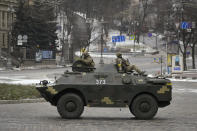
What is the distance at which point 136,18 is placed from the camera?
12188 centimetres

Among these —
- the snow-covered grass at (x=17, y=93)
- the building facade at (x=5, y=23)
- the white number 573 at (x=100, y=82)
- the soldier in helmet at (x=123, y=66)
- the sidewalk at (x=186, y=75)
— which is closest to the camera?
the white number 573 at (x=100, y=82)

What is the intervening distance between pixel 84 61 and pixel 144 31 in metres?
105

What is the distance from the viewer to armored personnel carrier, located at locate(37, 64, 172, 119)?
14883mm

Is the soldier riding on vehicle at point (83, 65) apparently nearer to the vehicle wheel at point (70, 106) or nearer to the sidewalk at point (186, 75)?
the vehicle wheel at point (70, 106)

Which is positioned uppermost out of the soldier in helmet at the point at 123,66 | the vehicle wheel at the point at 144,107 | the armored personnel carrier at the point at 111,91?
the soldier in helmet at the point at 123,66

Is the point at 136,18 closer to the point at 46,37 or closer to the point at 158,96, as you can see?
the point at 46,37

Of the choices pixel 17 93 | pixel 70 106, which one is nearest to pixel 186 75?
pixel 17 93

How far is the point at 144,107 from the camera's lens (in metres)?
14.9

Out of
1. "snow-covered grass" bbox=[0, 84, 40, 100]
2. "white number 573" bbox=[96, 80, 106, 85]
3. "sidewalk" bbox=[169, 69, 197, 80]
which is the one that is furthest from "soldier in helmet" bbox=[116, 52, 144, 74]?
"sidewalk" bbox=[169, 69, 197, 80]

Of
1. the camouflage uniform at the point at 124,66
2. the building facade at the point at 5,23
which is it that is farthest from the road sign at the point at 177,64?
the camouflage uniform at the point at 124,66

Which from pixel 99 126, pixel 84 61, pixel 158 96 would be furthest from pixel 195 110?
pixel 99 126

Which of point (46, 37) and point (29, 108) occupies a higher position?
point (46, 37)

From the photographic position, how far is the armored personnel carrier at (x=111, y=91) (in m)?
14.9

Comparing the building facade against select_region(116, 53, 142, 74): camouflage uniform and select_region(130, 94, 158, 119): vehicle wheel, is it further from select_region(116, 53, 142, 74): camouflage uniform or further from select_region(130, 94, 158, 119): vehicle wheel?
select_region(130, 94, 158, 119): vehicle wheel
